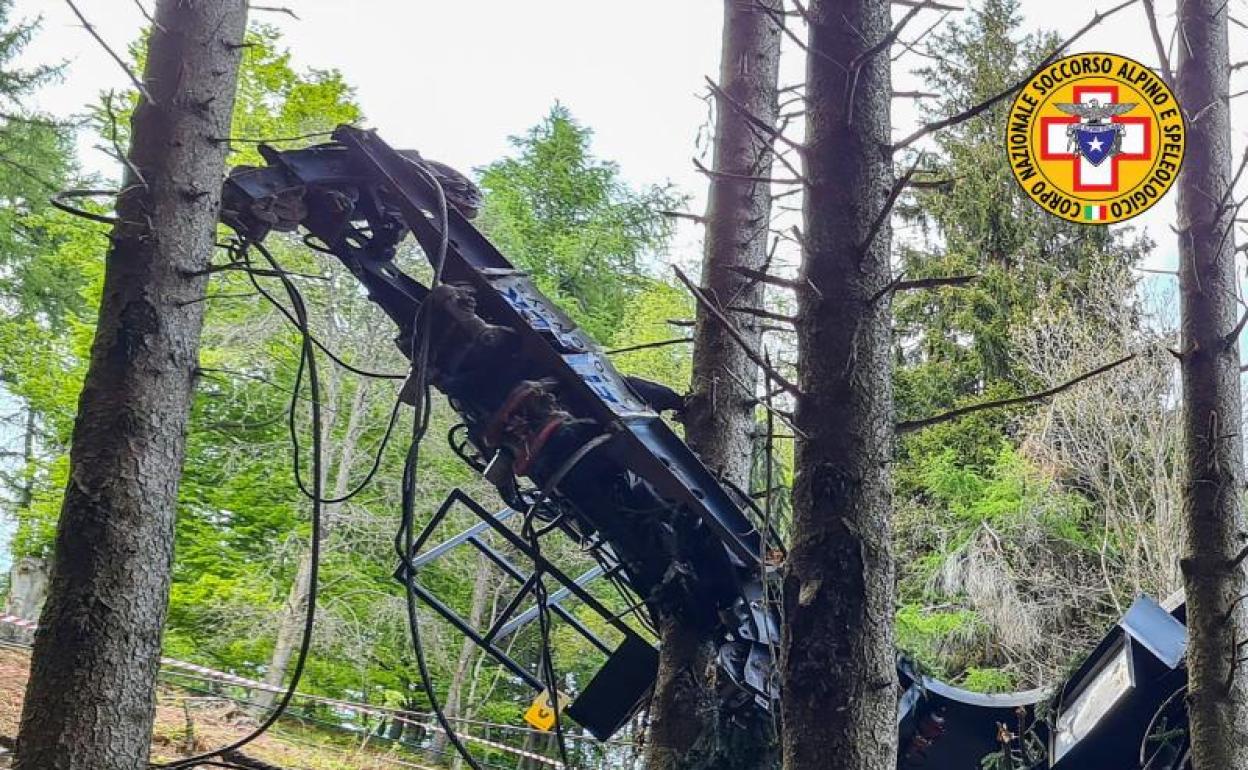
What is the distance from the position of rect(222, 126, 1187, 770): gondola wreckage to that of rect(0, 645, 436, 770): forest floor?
3.44 m

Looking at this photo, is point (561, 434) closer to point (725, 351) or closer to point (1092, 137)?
point (725, 351)

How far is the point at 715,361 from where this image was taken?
4.26 meters

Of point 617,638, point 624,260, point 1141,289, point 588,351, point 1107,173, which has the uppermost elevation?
point 624,260

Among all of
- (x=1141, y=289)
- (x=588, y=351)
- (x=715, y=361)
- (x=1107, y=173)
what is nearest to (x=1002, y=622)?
(x=1141, y=289)

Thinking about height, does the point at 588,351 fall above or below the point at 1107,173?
below

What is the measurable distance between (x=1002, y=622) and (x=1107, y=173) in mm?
8167

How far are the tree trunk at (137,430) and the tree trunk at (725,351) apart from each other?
5.41ft

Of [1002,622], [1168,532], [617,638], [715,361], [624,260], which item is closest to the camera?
[715,361]

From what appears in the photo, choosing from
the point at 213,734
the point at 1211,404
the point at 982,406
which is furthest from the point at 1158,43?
the point at 213,734

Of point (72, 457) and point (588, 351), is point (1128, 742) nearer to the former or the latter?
point (588, 351)

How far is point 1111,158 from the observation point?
4.83m

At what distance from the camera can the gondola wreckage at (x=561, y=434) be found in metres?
3.15

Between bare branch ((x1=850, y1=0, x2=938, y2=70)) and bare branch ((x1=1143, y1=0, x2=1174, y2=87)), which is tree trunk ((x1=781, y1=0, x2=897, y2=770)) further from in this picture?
bare branch ((x1=1143, y1=0, x2=1174, y2=87))

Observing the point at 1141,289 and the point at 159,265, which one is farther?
the point at 1141,289
